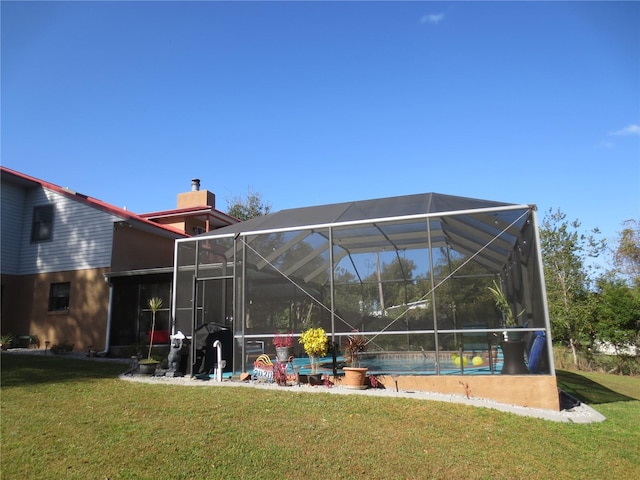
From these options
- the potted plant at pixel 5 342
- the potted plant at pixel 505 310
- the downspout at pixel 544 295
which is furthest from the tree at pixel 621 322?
the potted plant at pixel 5 342

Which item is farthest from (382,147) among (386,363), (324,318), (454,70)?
(386,363)

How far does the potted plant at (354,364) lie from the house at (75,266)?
273 inches

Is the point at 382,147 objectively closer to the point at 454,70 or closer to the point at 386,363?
the point at 454,70

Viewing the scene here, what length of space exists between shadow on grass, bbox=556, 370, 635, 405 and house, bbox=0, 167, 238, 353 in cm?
1088

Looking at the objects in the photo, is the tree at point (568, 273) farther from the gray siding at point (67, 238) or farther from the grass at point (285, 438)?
the gray siding at point (67, 238)

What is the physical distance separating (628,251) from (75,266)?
28.1 m

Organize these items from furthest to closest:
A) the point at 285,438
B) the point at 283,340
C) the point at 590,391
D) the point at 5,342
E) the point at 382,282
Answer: the point at 5,342 < the point at 382,282 < the point at 590,391 < the point at 283,340 < the point at 285,438

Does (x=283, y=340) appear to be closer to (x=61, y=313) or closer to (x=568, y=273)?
(x=61, y=313)

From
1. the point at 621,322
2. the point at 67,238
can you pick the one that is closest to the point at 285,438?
the point at 67,238

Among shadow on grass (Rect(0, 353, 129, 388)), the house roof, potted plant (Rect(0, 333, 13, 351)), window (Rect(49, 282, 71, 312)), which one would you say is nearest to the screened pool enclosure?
shadow on grass (Rect(0, 353, 129, 388))

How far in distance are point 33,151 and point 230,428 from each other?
37.6 feet

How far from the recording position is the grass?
164 inches

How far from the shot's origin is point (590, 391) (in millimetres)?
9508

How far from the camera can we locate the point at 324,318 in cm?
898
